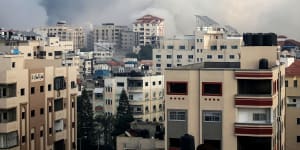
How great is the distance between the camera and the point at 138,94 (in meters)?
34.7

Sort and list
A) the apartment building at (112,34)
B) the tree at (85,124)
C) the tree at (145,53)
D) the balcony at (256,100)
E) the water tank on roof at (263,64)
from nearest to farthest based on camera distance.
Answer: the balcony at (256,100)
the water tank on roof at (263,64)
the tree at (85,124)
the tree at (145,53)
the apartment building at (112,34)

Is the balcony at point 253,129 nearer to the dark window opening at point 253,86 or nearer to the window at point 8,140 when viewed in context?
the dark window opening at point 253,86

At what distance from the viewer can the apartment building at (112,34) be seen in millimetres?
109438

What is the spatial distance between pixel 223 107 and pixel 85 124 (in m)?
16.1

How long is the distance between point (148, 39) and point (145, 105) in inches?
2645

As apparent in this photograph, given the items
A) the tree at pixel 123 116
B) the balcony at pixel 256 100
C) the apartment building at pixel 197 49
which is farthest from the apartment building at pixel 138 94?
the balcony at pixel 256 100

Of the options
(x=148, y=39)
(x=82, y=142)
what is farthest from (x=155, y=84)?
(x=148, y=39)

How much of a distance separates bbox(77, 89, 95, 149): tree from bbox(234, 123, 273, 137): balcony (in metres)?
14.5

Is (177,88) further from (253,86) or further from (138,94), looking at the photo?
(138,94)

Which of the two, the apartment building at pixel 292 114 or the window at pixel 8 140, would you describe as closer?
the window at pixel 8 140

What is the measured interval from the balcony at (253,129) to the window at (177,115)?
1.20 m

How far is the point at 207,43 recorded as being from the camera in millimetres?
50031

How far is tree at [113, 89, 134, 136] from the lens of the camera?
3008cm

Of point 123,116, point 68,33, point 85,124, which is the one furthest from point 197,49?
point 68,33
